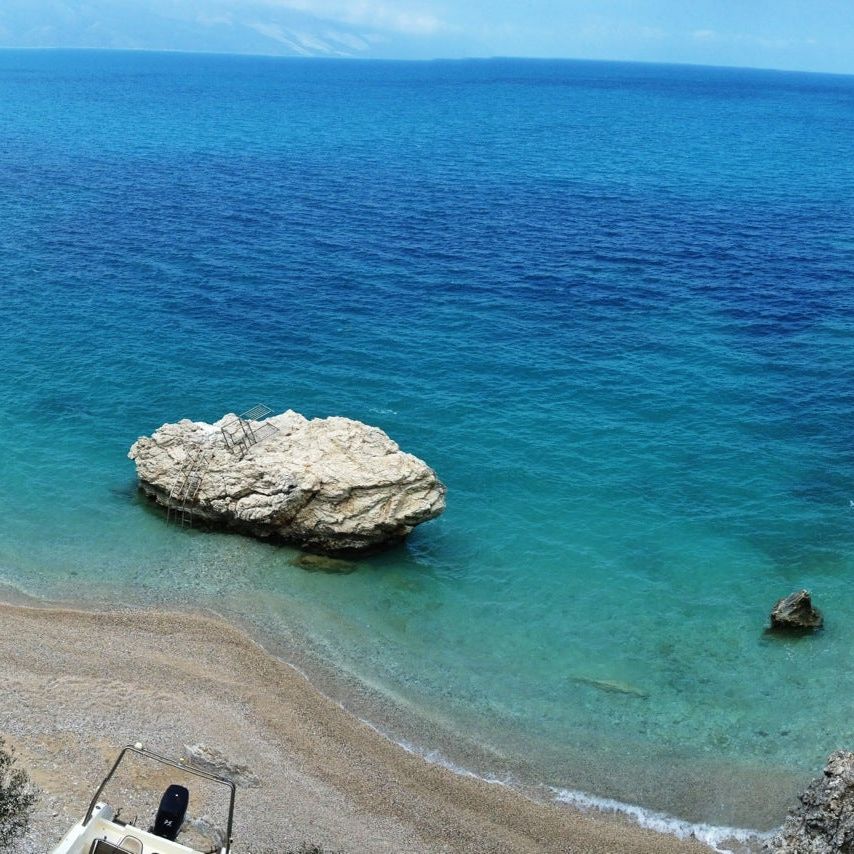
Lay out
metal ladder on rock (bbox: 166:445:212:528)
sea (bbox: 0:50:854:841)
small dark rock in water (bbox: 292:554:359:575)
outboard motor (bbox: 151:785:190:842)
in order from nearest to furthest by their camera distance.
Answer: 1. outboard motor (bbox: 151:785:190:842)
2. sea (bbox: 0:50:854:841)
3. small dark rock in water (bbox: 292:554:359:575)
4. metal ladder on rock (bbox: 166:445:212:528)

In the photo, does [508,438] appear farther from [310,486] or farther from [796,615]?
[796,615]

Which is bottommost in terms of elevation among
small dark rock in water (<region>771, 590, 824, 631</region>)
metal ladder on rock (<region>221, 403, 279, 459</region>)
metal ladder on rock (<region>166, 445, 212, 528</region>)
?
small dark rock in water (<region>771, 590, 824, 631</region>)

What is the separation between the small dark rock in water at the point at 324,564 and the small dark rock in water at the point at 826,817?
21.3 m

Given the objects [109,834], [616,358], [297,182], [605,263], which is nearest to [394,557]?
[109,834]

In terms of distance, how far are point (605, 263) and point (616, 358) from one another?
23.1 meters

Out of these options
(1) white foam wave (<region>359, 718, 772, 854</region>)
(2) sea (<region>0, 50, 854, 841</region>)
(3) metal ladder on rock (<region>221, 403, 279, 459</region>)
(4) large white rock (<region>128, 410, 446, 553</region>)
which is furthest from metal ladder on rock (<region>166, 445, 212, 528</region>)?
(1) white foam wave (<region>359, 718, 772, 854</region>)

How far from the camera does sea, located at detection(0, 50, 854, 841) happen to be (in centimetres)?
3684

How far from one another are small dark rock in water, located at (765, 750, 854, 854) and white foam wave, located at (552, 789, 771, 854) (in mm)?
1321

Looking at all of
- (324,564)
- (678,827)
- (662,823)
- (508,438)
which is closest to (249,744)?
(324,564)

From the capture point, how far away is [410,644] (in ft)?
132

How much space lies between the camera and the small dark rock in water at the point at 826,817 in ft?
91.5

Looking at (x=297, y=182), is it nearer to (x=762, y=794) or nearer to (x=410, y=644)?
(x=410, y=644)

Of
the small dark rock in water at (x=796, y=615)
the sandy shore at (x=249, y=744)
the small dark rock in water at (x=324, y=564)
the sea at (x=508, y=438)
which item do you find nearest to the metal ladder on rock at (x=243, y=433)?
the sea at (x=508, y=438)

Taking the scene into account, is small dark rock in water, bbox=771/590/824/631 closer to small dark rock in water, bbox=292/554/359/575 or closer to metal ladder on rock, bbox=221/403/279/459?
small dark rock in water, bbox=292/554/359/575
